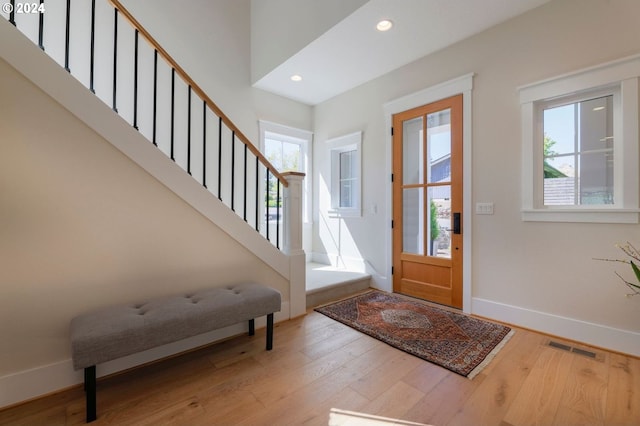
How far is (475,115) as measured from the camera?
303 centimetres

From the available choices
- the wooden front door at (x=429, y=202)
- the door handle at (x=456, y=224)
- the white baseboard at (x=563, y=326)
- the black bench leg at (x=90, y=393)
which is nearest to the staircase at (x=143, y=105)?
the black bench leg at (x=90, y=393)

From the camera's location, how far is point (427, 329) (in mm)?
2660

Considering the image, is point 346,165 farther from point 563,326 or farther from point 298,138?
point 563,326

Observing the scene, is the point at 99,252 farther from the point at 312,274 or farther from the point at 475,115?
the point at 475,115

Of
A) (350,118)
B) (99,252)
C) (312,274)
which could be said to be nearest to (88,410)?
(99,252)

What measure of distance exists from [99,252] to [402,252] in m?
3.20

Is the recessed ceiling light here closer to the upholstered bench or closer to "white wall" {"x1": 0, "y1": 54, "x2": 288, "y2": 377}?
"white wall" {"x1": 0, "y1": 54, "x2": 288, "y2": 377}

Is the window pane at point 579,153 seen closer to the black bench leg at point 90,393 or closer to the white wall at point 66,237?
the white wall at point 66,237

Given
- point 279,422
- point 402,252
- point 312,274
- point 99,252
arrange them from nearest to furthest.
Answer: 1. point 279,422
2. point 99,252
3. point 402,252
4. point 312,274

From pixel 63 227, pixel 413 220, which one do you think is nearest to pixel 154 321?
pixel 63 227

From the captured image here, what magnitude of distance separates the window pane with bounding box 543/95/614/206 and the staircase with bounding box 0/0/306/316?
2.43 m

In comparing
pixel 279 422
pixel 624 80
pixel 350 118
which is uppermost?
pixel 350 118

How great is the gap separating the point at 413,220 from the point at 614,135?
194 centimetres

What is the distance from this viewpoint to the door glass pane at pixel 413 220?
3.55 m
